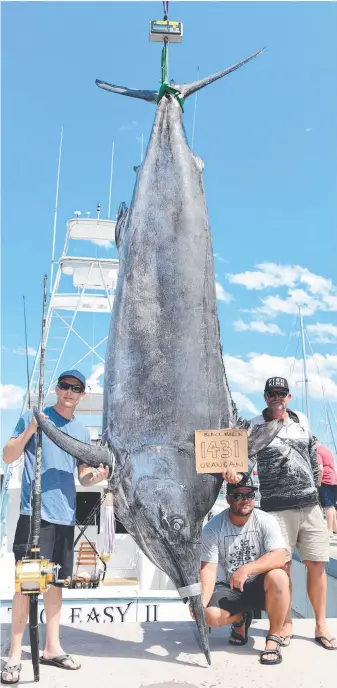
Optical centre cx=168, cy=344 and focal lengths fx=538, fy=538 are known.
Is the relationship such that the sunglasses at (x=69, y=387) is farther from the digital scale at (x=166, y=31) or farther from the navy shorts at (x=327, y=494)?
the navy shorts at (x=327, y=494)

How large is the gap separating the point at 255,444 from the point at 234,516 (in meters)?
0.50

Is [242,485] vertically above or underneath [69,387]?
underneath

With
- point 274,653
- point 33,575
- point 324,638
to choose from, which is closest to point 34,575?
point 33,575

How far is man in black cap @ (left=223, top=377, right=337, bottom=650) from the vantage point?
2.37 m

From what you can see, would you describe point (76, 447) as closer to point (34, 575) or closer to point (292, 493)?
point (34, 575)

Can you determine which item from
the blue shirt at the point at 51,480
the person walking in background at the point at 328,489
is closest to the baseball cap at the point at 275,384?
the blue shirt at the point at 51,480

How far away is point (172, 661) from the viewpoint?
2.06 meters

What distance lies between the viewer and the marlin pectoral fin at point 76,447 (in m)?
1.70

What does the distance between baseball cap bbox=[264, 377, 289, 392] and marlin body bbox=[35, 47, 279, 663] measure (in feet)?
1.18

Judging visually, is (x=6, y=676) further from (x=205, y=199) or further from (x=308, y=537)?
(x=205, y=199)

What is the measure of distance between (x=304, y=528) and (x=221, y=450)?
81 centimetres

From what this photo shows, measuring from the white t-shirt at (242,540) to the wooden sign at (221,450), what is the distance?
0.48 metres

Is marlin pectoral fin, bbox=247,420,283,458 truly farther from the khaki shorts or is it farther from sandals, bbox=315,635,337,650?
sandals, bbox=315,635,337,650

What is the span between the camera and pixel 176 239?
2139 millimetres
